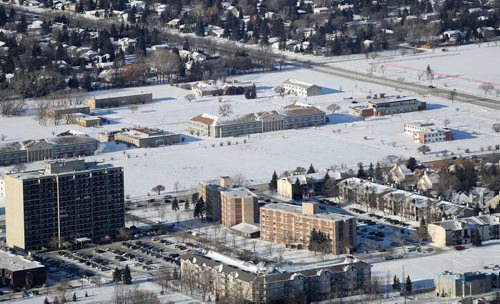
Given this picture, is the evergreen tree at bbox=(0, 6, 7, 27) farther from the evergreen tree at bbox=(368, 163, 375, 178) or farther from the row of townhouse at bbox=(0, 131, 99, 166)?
the evergreen tree at bbox=(368, 163, 375, 178)

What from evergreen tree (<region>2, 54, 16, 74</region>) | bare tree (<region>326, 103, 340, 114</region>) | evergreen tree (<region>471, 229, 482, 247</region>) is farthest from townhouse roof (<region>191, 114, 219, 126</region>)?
evergreen tree (<region>471, 229, 482, 247</region>)

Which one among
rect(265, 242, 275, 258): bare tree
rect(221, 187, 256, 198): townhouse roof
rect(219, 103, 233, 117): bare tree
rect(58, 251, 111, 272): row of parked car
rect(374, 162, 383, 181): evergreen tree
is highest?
rect(221, 187, 256, 198): townhouse roof

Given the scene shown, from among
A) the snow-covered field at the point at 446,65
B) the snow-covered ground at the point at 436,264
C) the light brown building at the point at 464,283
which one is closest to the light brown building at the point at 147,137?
the snow-covered field at the point at 446,65

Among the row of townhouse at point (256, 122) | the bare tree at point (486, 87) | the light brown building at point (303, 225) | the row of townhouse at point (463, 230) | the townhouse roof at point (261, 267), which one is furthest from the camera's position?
the bare tree at point (486, 87)

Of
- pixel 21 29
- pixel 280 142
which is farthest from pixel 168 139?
pixel 21 29

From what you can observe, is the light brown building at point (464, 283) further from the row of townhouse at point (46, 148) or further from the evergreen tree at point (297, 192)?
the row of townhouse at point (46, 148)
